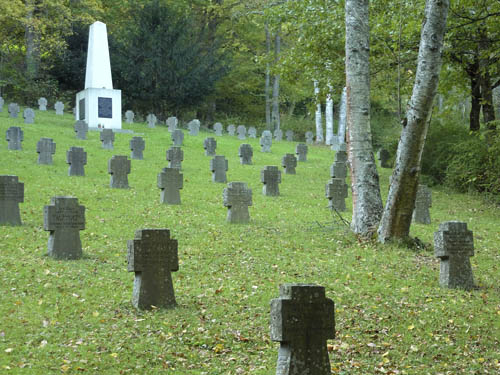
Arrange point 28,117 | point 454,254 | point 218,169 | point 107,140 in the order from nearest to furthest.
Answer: point 454,254 → point 218,169 → point 107,140 → point 28,117

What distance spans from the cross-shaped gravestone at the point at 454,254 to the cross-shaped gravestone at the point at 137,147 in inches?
613

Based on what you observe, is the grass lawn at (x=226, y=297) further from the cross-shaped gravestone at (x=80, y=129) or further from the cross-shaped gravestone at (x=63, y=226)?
the cross-shaped gravestone at (x=80, y=129)

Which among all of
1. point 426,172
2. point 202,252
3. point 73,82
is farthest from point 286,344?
point 73,82

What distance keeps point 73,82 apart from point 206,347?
39.1m

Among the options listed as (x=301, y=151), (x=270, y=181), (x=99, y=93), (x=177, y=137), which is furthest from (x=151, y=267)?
(x=99, y=93)

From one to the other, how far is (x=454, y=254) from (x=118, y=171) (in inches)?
414

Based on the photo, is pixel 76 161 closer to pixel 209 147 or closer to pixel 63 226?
pixel 209 147

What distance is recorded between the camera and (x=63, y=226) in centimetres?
1045

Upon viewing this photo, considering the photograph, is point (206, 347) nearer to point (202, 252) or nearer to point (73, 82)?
point (202, 252)

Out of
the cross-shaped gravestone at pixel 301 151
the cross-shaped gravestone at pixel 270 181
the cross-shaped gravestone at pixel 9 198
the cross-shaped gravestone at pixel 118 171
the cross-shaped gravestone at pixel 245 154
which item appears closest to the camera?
the cross-shaped gravestone at pixel 9 198

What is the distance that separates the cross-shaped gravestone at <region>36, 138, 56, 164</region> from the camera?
20688 mm

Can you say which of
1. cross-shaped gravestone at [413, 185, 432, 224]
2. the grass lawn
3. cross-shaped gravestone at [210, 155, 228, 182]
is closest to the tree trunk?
the grass lawn

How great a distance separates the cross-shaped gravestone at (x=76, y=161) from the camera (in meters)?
19.5

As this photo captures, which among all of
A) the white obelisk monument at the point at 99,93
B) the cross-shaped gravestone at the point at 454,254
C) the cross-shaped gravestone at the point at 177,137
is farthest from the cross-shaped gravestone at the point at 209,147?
the cross-shaped gravestone at the point at 454,254
